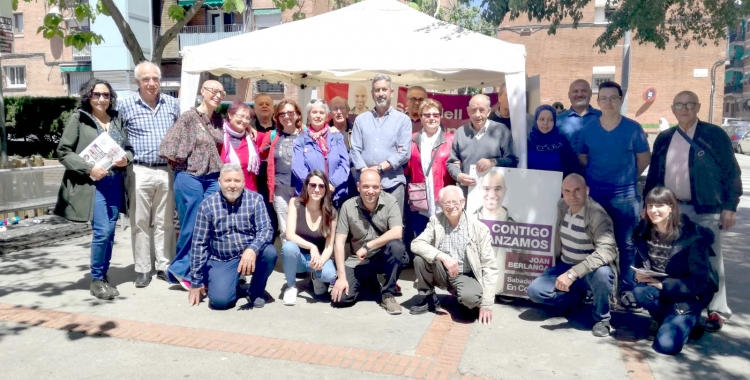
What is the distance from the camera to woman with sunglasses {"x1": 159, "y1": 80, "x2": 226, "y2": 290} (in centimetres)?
524

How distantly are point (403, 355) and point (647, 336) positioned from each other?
6.16ft

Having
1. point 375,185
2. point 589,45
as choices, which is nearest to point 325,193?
point 375,185

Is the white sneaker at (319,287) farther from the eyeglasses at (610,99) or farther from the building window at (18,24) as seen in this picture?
the building window at (18,24)

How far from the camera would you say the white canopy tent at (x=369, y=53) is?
573cm

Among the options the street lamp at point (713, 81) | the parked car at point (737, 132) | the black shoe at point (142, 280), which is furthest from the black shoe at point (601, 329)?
the street lamp at point (713, 81)

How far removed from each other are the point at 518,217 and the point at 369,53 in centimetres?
237

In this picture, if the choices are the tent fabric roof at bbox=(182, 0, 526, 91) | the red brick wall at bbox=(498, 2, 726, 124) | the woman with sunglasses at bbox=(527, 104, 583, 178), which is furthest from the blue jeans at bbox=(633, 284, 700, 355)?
the red brick wall at bbox=(498, 2, 726, 124)

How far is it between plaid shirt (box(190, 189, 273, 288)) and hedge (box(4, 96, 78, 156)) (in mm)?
12404

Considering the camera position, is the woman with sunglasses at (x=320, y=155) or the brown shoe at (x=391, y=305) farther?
the woman with sunglasses at (x=320, y=155)

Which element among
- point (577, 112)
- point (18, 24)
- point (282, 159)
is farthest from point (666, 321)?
point (18, 24)

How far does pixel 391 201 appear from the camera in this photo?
5.14m

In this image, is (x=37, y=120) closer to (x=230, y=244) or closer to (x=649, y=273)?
(x=230, y=244)

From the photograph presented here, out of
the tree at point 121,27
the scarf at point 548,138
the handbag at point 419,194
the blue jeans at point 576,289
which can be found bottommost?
the blue jeans at point 576,289

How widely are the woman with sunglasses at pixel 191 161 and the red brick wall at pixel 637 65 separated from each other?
87.4 ft
